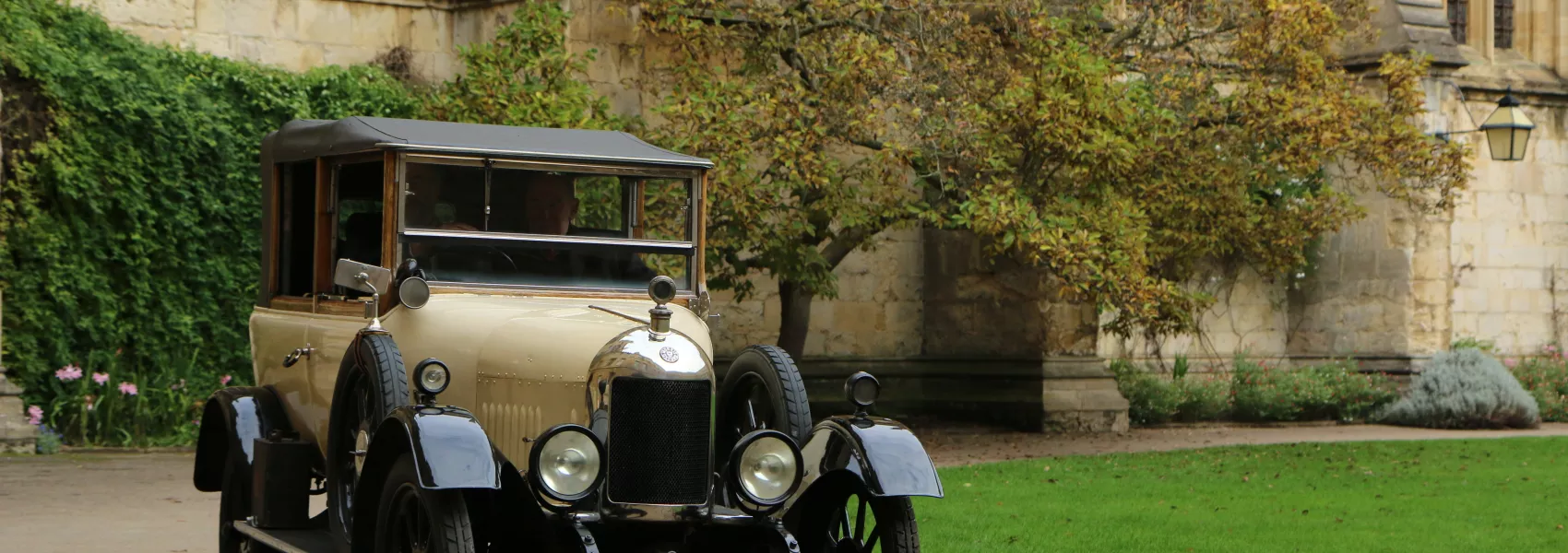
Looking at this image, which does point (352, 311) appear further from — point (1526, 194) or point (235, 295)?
point (1526, 194)

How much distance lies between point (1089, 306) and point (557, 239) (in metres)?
11.6

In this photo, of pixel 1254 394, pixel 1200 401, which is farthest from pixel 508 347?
pixel 1254 394

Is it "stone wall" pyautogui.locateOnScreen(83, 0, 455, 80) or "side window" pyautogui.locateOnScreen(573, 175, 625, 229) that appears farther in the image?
"stone wall" pyautogui.locateOnScreen(83, 0, 455, 80)

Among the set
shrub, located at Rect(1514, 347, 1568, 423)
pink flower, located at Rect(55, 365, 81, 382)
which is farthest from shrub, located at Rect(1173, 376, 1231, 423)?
pink flower, located at Rect(55, 365, 81, 382)

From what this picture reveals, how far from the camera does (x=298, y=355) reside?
7500mm

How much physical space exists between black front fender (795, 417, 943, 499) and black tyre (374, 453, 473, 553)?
1285 millimetres

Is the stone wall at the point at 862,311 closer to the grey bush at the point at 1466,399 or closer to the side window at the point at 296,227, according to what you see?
the grey bush at the point at 1466,399

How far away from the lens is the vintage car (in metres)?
6.06

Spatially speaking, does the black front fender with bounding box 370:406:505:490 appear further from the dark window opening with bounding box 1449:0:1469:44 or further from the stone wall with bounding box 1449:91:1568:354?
the dark window opening with bounding box 1449:0:1469:44

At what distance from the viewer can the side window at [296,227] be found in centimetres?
803

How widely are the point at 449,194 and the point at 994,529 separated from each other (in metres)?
4.26

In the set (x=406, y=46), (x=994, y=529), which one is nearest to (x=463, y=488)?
(x=994, y=529)

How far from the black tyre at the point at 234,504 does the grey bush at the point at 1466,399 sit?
603 inches

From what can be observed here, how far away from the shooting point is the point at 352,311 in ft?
23.6
